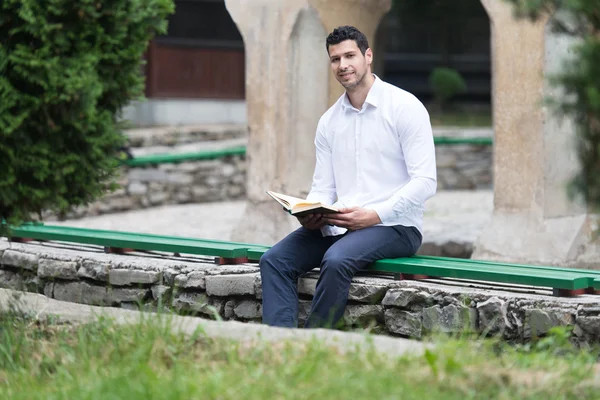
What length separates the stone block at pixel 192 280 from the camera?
548 cm

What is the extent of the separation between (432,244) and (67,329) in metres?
4.96

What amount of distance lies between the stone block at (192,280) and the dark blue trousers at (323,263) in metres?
0.66

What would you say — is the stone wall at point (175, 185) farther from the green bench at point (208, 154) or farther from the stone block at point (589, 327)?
the stone block at point (589, 327)

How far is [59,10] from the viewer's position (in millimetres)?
4570

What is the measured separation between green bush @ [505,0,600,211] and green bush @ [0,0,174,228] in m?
Result: 2.01

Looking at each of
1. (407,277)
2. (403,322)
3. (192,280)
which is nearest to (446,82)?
(192,280)

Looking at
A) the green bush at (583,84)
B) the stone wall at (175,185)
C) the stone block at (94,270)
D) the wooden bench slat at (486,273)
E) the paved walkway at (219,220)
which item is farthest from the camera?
the stone wall at (175,185)

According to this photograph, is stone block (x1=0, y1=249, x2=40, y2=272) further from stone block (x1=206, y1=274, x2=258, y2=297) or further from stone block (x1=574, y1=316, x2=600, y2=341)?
stone block (x1=574, y1=316, x2=600, y2=341)

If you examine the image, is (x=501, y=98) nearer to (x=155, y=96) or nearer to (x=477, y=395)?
(x=477, y=395)

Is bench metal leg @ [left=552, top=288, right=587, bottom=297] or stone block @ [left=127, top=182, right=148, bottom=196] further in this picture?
stone block @ [left=127, top=182, right=148, bottom=196]

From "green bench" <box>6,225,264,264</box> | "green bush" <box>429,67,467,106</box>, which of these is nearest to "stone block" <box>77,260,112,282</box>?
"green bench" <box>6,225,264,264</box>

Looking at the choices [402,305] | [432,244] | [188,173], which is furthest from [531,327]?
[188,173]

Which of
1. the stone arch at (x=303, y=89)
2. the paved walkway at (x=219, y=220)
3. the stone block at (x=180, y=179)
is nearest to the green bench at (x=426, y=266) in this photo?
the stone arch at (x=303, y=89)

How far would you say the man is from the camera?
15.7ft
